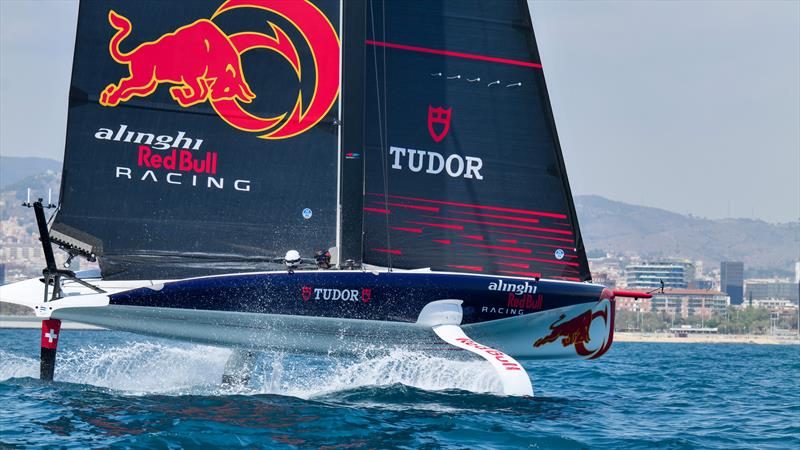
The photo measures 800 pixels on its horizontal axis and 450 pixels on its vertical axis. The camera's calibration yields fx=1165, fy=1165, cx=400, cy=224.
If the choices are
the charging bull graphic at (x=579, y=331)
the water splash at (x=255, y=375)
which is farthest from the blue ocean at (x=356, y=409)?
the charging bull graphic at (x=579, y=331)

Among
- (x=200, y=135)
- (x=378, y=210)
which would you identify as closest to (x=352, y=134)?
(x=378, y=210)

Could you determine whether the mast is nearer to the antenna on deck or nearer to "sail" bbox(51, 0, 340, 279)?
"sail" bbox(51, 0, 340, 279)

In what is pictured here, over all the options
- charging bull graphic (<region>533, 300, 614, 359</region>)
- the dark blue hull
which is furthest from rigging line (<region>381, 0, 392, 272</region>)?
charging bull graphic (<region>533, 300, 614, 359</region>)

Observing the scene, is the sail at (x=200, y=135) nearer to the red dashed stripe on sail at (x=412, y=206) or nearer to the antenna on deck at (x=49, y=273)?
the antenna on deck at (x=49, y=273)

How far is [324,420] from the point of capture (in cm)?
1066

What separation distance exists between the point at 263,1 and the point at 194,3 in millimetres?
772

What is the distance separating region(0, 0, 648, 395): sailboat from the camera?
12.5 metres

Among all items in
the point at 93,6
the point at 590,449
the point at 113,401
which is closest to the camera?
the point at 590,449

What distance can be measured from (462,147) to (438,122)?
0.41 metres

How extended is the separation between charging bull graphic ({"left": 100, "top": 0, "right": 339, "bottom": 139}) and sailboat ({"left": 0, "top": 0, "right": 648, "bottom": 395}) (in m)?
0.02

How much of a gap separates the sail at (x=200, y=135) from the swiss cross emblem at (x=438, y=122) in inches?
44.8

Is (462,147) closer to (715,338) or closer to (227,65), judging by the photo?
(227,65)

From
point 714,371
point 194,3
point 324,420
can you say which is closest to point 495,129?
point 194,3

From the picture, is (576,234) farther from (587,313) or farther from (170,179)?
(170,179)
